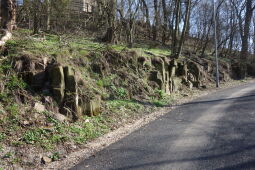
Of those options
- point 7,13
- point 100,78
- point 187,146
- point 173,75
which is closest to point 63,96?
point 100,78

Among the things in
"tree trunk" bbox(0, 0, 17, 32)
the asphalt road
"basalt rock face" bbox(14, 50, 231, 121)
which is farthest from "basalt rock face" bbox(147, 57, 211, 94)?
"tree trunk" bbox(0, 0, 17, 32)

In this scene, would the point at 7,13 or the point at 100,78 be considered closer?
the point at 7,13

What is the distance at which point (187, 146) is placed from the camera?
20.6 feet

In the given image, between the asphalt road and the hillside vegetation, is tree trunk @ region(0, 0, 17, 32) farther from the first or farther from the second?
the asphalt road

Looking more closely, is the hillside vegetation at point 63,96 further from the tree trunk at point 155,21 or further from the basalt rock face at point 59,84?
the tree trunk at point 155,21

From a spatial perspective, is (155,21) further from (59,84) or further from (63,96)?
(63,96)

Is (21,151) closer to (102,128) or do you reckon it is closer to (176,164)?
(102,128)

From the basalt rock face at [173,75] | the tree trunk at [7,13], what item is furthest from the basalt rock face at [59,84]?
the basalt rock face at [173,75]

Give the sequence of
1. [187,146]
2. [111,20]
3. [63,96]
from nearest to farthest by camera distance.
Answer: [187,146] < [63,96] < [111,20]

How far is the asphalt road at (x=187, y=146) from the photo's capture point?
5.28 metres

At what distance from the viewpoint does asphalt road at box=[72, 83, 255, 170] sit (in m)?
5.28

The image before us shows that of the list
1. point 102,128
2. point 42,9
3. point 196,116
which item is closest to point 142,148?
point 102,128

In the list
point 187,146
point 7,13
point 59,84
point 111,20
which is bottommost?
point 187,146

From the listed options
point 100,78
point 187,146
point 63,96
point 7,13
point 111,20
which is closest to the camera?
point 187,146
